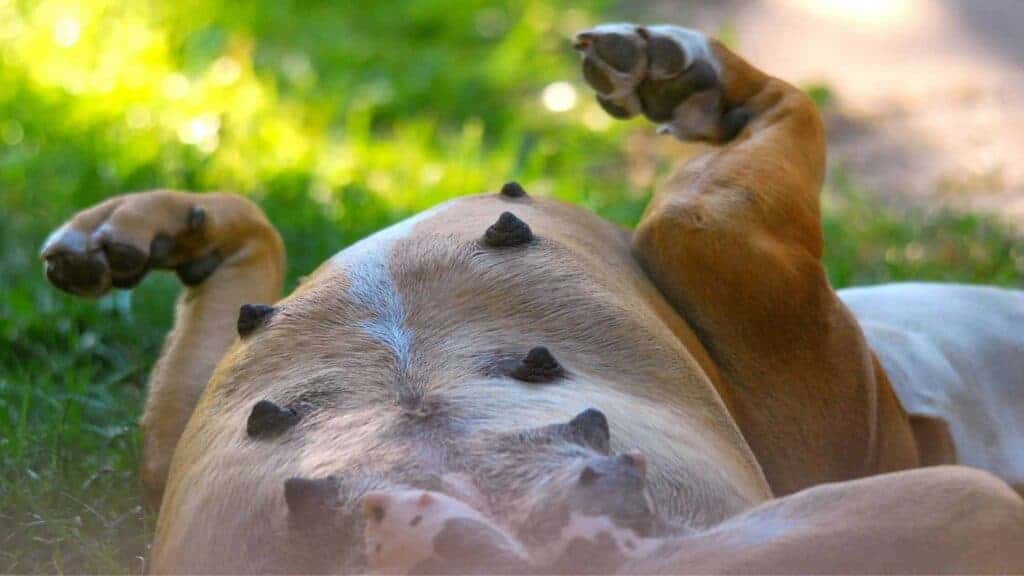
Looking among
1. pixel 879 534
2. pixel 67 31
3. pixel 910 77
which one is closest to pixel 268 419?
pixel 879 534

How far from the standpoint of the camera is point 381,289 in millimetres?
3080

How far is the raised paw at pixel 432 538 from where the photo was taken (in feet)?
7.22

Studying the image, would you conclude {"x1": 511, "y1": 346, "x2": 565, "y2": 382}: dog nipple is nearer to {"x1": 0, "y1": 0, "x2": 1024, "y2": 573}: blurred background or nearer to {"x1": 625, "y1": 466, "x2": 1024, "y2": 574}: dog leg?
{"x1": 625, "y1": 466, "x2": 1024, "y2": 574}: dog leg

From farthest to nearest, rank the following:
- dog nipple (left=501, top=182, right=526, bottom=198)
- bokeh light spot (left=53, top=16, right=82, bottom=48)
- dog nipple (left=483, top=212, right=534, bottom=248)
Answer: bokeh light spot (left=53, top=16, right=82, bottom=48)
dog nipple (left=501, top=182, right=526, bottom=198)
dog nipple (left=483, top=212, right=534, bottom=248)

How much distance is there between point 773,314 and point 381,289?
35.5 inches

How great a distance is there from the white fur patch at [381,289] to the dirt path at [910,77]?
3.42m

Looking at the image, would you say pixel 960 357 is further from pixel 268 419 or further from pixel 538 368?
pixel 268 419

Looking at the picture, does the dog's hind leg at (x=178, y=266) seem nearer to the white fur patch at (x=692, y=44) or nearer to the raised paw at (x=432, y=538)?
the white fur patch at (x=692, y=44)

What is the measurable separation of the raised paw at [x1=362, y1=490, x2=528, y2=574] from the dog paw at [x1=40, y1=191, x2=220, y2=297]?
1.71 meters

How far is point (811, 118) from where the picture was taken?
393 cm

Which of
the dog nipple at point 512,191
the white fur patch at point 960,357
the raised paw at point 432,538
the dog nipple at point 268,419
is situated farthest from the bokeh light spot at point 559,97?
the raised paw at point 432,538

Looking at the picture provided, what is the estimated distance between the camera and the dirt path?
22.5ft

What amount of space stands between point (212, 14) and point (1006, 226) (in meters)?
4.05

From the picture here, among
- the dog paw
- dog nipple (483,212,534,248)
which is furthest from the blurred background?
dog nipple (483,212,534,248)
